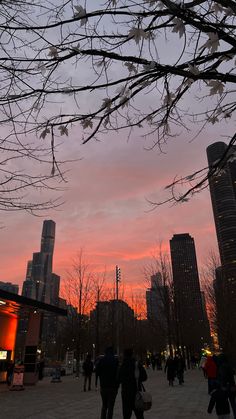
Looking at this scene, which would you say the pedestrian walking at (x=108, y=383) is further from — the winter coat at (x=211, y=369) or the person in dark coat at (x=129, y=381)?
the winter coat at (x=211, y=369)

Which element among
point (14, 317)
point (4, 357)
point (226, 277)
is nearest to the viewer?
point (4, 357)

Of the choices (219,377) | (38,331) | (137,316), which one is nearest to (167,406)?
(219,377)

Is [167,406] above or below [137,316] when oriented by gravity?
below

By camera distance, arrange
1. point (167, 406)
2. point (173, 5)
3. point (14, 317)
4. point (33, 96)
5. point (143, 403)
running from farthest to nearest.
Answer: point (14, 317) → point (167, 406) → point (143, 403) → point (33, 96) → point (173, 5)

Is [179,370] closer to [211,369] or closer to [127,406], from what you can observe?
[211,369]

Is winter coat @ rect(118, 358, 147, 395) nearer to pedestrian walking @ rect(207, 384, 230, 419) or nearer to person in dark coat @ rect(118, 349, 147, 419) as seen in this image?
person in dark coat @ rect(118, 349, 147, 419)

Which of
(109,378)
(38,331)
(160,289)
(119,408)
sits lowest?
(119,408)

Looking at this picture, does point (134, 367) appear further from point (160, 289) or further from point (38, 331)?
point (160, 289)

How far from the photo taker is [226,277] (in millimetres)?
34438

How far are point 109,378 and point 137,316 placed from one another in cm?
5420

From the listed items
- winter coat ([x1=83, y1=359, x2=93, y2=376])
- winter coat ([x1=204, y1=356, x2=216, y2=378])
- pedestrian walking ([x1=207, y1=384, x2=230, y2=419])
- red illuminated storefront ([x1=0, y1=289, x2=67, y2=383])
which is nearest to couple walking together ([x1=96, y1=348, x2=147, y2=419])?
pedestrian walking ([x1=207, y1=384, x2=230, y2=419])

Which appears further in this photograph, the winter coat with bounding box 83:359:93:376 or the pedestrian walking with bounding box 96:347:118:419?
the winter coat with bounding box 83:359:93:376

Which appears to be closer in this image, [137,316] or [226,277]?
[226,277]

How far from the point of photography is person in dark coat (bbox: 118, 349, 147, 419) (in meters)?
7.04
